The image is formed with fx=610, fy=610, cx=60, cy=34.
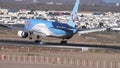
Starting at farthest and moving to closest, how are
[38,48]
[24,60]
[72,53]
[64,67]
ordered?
[38,48]
[72,53]
[24,60]
[64,67]

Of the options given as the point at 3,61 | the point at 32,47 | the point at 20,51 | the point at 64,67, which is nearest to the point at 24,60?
the point at 3,61

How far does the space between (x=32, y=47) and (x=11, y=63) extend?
25.1 meters

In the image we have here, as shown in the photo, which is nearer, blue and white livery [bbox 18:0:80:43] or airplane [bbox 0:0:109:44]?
blue and white livery [bbox 18:0:80:43]

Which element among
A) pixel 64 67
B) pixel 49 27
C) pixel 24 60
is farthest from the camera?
pixel 49 27

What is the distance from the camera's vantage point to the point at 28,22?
109 m

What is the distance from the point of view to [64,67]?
54656 mm

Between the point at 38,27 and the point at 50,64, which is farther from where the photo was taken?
the point at 38,27

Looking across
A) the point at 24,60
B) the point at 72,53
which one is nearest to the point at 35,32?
the point at 72,53

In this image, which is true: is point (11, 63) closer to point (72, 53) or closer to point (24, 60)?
point (24, 60)

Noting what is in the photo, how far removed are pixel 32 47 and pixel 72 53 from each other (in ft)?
27.4

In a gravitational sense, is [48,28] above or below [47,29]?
above

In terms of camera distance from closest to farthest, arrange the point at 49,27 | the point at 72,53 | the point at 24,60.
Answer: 1. the point at 24,60
2. the point at 72,53
3. the point at 49,27

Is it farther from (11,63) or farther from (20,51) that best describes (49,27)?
(11,63)

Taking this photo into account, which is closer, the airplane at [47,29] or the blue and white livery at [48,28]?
the blue and white livery at [48,28]
